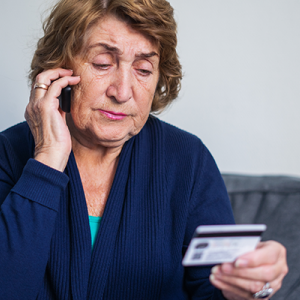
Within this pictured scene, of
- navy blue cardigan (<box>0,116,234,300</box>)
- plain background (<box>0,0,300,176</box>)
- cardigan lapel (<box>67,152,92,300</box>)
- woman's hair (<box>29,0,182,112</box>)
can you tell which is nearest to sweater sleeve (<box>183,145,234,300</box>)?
navy blue cardigan (<box>0,116,234,300</box>)

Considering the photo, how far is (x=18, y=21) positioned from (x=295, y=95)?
1529 millimetres

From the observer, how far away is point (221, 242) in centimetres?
80

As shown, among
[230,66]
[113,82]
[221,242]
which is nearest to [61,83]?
[113,82]

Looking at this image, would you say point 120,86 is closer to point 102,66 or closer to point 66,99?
point 102,66

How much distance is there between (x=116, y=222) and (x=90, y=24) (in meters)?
0.70

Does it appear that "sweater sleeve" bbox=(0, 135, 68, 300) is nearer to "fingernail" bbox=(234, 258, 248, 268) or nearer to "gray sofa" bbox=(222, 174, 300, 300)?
"fingernail" bbox=(234, 258, 248, 268)

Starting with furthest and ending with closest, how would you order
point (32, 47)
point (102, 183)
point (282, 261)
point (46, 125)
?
point (32, 47) < point (102, 183) < point (46, 125) < point (282, 261)

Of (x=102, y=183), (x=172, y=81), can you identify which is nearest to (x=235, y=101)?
(x=172, y=81)

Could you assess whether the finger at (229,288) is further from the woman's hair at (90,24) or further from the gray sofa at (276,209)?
the woman's hair at (90,24)

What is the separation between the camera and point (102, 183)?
4.70 ft

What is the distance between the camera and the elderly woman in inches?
45.3

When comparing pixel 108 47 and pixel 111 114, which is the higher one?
pixel 108 47

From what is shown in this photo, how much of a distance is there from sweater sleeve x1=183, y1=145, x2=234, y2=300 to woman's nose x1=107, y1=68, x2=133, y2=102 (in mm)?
434

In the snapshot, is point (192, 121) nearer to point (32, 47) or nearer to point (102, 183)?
point (102, 183)
